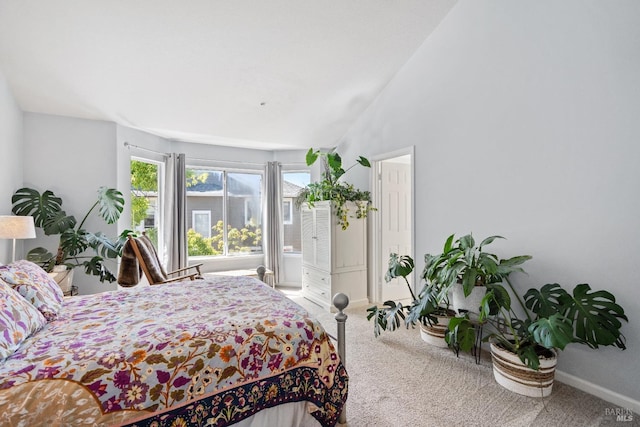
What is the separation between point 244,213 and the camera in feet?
17.8

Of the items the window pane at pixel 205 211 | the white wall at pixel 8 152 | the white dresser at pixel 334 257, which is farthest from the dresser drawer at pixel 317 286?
the white wall at pixel 8 152

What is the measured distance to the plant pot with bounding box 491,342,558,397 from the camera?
2033mm

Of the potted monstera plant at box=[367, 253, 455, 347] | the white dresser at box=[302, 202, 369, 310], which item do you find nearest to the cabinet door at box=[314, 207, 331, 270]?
the white dresser at box=[302, 202, 369, 310]

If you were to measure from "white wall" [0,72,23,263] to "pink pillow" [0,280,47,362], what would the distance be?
203cm

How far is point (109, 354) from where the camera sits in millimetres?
1262

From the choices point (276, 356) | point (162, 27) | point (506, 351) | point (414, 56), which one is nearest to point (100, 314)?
point (276, 356)

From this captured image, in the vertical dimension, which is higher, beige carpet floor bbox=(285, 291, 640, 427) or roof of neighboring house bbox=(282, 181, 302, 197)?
roof of neighboring house bbox=(282, 181, 302, 197)

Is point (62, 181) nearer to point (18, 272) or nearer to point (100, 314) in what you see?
point (18, 272)

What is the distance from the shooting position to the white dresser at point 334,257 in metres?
3.87

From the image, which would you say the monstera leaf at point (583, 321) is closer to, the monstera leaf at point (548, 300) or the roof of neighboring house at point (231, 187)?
the monstera leaf at point (548, 300)

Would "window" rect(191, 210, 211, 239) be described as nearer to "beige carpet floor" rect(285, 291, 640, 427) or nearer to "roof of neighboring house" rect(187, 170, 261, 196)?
"roof of neighboring house" rect(187, 170, 261, 196)

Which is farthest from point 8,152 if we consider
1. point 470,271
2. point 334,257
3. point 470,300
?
point 470,300

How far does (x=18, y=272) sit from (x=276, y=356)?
1.55 metres

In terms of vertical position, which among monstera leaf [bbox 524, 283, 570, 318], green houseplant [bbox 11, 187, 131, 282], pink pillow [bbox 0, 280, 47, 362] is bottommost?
monstera leaf [bbox 524, 283, 570, 318]
